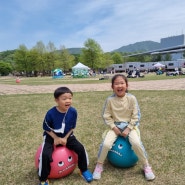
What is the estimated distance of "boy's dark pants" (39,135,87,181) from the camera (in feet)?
11.5

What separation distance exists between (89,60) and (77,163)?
2140 inches

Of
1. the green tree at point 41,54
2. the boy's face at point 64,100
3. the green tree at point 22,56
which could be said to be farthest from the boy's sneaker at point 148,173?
the green tree at point 22,56

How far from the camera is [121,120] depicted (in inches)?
162

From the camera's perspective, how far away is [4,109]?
32.3ft

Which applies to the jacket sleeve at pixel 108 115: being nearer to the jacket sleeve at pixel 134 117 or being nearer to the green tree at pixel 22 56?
the jacket sleeve at pixel 134 117

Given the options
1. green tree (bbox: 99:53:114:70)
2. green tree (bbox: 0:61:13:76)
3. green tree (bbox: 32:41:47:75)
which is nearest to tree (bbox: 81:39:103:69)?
green tree (bbox: 99:53:114:70)

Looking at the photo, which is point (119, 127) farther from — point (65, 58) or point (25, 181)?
point (65, 58)

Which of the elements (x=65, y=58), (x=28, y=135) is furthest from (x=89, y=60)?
(x=28, y=135)

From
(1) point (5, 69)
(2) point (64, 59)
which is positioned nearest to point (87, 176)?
(2) point (64, 59)

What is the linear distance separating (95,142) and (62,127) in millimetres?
1891

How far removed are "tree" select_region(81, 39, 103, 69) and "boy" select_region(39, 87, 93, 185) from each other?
53.9 meters

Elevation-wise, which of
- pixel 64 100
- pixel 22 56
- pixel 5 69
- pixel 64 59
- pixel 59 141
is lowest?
pixel 59 141

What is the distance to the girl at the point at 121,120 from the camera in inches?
152

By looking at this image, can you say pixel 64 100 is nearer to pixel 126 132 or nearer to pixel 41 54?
pixel 126 132
